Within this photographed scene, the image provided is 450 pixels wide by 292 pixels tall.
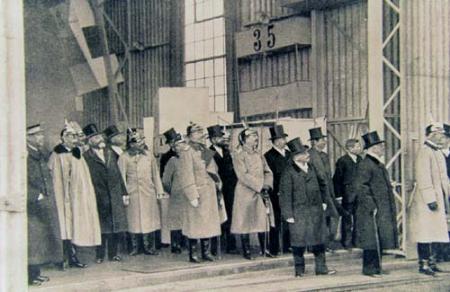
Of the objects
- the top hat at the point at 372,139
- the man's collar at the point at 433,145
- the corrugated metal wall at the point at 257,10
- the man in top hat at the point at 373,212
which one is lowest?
the man in top hat at the point at 373,212

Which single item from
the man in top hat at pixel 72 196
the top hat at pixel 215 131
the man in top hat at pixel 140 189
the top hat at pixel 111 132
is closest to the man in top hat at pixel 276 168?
the top hat at pixel 215 131

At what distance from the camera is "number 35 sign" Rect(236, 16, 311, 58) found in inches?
578

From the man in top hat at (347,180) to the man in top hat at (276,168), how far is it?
1.08m

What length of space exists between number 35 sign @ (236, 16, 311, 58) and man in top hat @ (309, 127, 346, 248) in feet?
13.1

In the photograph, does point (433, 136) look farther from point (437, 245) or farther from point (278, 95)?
point (278, 95)

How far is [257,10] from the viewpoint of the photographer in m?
15.9

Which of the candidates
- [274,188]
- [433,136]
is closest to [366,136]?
[433,136]

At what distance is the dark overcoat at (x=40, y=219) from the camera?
8.48 metres

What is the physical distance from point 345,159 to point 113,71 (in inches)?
356

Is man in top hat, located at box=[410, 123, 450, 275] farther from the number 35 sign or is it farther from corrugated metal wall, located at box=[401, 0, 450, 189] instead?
the number 35 sign

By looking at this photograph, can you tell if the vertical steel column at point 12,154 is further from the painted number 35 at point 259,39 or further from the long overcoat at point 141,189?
the painted number 35 at point 259,39

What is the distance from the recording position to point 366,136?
948 centimetres

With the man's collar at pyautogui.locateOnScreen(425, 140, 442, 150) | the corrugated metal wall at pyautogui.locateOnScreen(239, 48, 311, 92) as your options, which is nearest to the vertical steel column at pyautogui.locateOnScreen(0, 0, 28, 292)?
the man's collar at pyautogui.locateOnScreen(425, 140, 442, 150)

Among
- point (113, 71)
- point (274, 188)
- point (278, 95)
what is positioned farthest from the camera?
point (113, 71)
